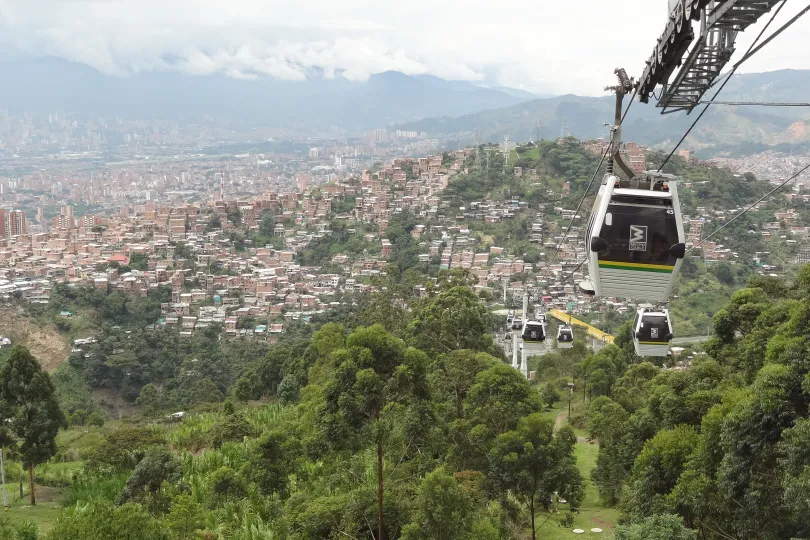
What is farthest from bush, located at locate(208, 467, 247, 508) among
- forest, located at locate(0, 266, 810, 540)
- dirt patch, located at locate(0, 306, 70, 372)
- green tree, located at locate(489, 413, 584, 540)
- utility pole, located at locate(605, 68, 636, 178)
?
dirt patch, located at locate(0, 306, 70, 372)

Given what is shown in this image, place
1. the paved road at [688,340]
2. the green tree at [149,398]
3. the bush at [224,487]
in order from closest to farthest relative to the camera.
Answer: the bush at [224,487] < the green tree at [149,398] < the paved road at [688,340]

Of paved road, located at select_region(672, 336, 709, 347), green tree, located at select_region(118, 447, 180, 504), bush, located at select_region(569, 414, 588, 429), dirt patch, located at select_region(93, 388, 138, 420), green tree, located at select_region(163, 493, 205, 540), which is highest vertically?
green tree, located at select_region(163, 493, 205, 540)

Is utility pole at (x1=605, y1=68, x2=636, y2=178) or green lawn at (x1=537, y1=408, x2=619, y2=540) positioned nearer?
utility pole at (x1=605, y1=68, x2=636, y2=178)

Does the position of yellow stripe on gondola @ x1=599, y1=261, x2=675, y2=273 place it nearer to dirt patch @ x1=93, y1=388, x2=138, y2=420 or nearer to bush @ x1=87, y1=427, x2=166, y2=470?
bush @ x1=87, y1=427, x2=166, y2=470

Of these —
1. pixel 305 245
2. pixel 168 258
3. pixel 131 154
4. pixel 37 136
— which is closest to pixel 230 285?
pixel 168 258

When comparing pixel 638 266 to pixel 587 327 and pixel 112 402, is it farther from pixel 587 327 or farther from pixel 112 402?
pixel 112 402

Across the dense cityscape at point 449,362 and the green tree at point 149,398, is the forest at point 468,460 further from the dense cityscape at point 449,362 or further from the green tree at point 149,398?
the green tree at point 149,398

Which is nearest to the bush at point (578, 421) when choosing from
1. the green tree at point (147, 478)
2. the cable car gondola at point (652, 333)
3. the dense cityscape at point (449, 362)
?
the dense cityscape at point (449, 362)

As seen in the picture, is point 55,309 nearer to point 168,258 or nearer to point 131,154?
point 168,258
